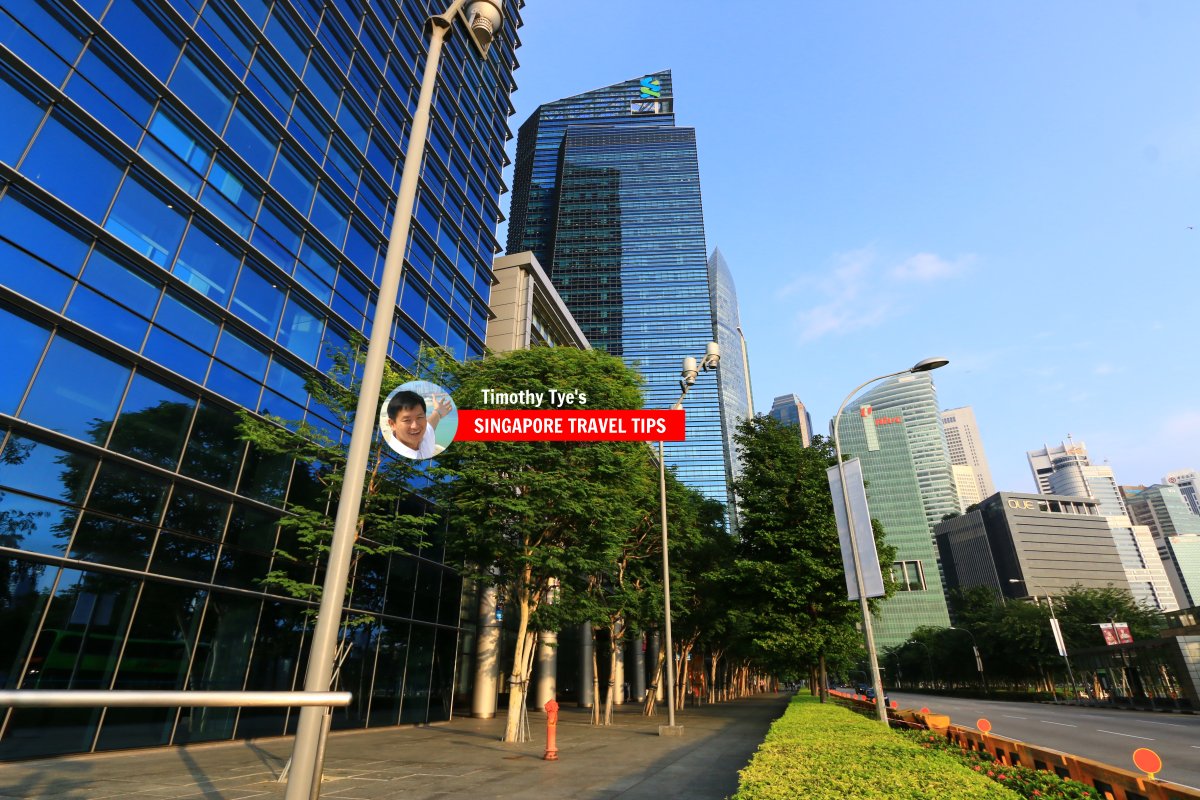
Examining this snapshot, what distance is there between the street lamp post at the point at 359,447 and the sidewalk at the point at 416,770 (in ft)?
21.5

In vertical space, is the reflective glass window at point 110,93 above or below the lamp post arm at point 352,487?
above

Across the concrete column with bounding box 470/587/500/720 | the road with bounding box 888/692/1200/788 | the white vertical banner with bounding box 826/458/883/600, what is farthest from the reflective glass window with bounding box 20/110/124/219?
the road with bounding box 888/692/1200/788

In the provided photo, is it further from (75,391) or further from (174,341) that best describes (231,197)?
(75,391)

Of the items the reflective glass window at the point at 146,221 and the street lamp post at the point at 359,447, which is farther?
the reflective glass window at the point at 146,221

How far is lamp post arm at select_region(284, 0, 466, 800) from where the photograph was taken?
12.5 feet

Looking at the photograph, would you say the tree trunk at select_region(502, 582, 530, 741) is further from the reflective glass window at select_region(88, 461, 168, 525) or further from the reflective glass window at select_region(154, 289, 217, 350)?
the reflective glass window at select_region(154, 289, 217, 350)

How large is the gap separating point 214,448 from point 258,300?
4696mm

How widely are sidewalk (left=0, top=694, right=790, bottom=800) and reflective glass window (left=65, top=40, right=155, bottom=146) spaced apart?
13.4 meters

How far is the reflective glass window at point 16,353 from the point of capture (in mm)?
11594

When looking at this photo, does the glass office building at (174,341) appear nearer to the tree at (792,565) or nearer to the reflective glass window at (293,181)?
the reflective glass window at (293,181)

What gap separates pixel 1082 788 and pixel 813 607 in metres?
18.9

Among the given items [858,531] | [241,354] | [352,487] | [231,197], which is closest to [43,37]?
[231,197]

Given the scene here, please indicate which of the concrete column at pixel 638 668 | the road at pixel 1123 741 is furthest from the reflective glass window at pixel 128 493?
the concrete column at pixel 638 668

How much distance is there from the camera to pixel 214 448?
51.8 ft
